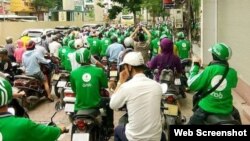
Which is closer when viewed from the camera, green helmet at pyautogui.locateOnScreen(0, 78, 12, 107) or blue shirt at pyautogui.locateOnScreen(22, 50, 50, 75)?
green helmet at pyautogui.locateOnScreen(0, 78, 12, 107)

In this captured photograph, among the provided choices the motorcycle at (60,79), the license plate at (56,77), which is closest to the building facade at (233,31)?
the motorcycle at (60,79)

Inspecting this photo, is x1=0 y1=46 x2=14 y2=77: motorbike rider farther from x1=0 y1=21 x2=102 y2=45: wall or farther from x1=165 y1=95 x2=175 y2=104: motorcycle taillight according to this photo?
x1=0 y1=21 x2=102 y2=45: wall

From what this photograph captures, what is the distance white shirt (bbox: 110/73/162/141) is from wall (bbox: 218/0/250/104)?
616 cm

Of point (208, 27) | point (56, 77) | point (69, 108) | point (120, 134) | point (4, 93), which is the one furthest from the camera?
point (208, 27)

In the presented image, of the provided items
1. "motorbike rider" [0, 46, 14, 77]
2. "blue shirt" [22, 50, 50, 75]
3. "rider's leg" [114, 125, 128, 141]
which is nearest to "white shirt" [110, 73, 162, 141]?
"rider's leg" [114, 125, 128, 141]

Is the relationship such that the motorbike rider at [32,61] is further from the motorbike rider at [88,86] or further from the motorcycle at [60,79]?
the motorbike rider at [88,86]

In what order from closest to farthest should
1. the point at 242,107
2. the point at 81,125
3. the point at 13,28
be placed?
the point at 81,125, the point at 242,107, the point at 13,28

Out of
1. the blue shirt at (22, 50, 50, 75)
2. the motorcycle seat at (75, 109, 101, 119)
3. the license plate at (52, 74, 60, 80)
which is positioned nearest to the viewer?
the motorcycle seat at (75, 109, 101, 119)

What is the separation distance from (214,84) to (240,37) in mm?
6294

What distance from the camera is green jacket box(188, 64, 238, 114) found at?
5551mm

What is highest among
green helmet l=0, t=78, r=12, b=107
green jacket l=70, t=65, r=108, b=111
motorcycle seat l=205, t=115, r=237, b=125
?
green helmet l=0, t=78, r=12, b=107

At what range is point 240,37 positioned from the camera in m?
11.5

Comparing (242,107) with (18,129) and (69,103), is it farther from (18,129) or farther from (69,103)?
(18,129)

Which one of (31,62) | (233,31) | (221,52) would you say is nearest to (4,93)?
(221,52)
